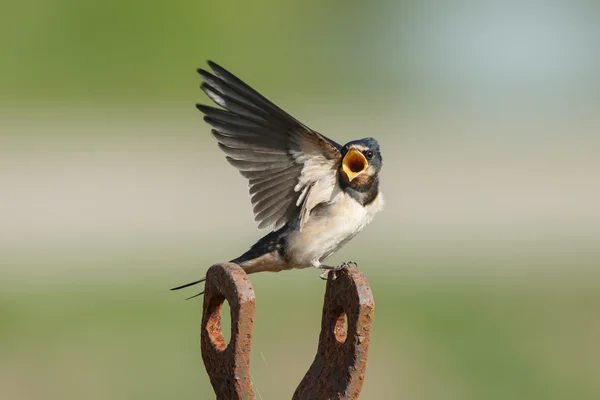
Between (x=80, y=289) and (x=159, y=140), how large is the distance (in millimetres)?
5421

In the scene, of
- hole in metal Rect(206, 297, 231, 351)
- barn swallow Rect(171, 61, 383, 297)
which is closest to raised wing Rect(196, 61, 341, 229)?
barn swallow Rect(171, 61, 383, 297)

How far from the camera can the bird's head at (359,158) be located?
3.30m

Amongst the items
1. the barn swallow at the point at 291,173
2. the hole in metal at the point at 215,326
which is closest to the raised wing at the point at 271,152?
the barn swallow at the point at 291,173

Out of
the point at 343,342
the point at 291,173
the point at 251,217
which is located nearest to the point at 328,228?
the point at 291,173

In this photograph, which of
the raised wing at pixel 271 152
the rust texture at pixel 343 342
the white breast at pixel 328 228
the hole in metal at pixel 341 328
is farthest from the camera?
the white breast at pixel 328 228

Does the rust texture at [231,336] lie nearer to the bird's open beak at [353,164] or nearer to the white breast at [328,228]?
the bird's open beak at [353,164]

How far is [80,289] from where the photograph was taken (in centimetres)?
806

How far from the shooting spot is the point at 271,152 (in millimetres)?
3346

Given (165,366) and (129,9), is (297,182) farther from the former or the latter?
(129,9)

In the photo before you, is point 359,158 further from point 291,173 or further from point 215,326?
point 215,326

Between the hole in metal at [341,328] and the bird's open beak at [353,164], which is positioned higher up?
the bird's open beak at [353,164]

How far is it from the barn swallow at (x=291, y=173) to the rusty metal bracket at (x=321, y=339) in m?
0.85

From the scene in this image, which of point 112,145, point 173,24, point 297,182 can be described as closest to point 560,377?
point 297,182

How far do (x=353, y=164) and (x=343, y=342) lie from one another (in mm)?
1251
